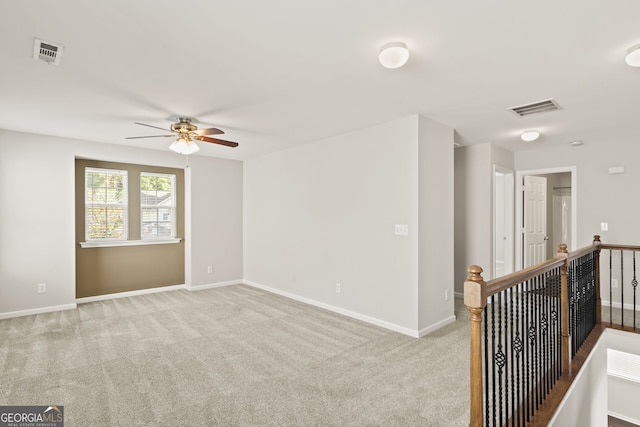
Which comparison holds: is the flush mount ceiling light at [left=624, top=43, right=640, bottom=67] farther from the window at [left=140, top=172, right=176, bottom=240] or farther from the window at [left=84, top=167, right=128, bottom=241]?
the window at [left=84, top=167, right=128, bottom=241]

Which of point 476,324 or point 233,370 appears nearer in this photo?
point 476,324

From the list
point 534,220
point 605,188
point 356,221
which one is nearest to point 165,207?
point 356,221

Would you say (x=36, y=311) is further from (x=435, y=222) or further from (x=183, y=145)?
(x=435, y=222)

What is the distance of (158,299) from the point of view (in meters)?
5.54

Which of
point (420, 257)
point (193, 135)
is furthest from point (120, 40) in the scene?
point (420, 257)

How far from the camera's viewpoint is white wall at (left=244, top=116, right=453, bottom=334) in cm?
390

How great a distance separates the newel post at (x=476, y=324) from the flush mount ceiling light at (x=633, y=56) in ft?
6.58

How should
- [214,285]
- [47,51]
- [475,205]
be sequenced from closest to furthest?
[47,51] → [475,205] → [214,285]

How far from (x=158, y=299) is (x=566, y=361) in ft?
18.1

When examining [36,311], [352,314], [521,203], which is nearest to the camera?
[352,314]

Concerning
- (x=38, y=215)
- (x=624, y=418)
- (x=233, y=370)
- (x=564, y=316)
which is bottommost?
(x=624, y=418)

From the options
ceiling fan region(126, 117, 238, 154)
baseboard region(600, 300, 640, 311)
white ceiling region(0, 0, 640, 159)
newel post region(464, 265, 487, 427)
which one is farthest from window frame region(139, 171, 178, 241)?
baseboard region(600, 300, 640, 311)

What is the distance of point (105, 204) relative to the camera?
218 inches

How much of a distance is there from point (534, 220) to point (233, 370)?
556 cm
